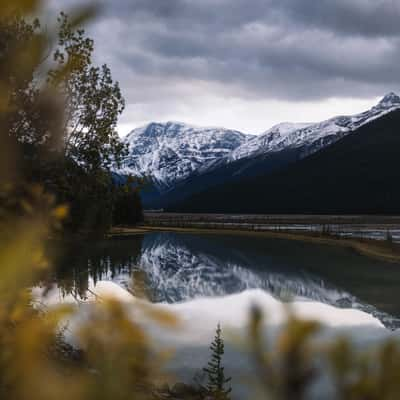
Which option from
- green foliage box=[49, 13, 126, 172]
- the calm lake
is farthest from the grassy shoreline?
green foliage box=[49, 13, 126, 172]

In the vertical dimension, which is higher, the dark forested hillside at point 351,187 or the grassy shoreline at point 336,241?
the dark forested hillside at point 351,187

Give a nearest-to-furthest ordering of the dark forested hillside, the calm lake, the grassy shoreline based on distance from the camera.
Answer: the calm lake
the grassy shoreline
the dark forested hillside

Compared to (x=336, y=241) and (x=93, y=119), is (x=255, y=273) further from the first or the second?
(x=93, y=119)

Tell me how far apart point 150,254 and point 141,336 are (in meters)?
48.4

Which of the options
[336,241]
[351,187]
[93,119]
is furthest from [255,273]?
[351,187]

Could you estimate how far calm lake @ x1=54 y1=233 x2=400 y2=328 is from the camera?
79.4 feet

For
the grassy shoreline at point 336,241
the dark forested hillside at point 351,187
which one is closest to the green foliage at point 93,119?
the grassy shoreline at point 336,241

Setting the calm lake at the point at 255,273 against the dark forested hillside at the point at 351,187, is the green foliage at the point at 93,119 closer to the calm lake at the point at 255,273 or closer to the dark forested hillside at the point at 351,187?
the calm lake at the point at 255,273

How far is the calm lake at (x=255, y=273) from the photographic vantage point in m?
24.2

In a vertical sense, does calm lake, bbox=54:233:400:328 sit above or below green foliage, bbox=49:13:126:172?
below

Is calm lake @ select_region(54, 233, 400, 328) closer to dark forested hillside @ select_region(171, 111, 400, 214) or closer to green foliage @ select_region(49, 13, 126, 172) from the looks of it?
green foliage @ select_region(49, 13, 126, 172)

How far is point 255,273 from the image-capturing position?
34406 millimetres

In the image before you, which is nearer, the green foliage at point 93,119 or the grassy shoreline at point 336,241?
the green foliage at point 93,119

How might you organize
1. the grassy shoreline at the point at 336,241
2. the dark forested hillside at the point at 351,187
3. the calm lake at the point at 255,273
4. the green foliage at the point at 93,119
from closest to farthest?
the green foliage at the point at 93,119 < the calm lake at the point at 255,273 < the grassy shoreline at the point at 336,241 < the dark forested hillside at the point at 351,187
